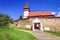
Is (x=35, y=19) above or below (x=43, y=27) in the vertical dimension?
above

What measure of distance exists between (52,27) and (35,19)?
325cm

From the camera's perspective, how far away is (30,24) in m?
23.0

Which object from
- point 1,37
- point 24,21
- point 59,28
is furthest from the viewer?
point 24,21

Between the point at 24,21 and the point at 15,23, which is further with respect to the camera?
the point at 15,23

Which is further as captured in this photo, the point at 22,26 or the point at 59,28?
the point at 22,26

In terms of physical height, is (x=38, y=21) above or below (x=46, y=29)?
above

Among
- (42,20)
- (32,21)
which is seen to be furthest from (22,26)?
(42,20)

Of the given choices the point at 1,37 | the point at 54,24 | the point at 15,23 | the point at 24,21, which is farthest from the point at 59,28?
the point at 1,37

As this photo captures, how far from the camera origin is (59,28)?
2173cm

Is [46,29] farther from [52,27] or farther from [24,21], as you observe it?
[24,21]

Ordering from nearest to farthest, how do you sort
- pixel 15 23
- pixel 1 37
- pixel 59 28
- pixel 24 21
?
1. pixel 1 37
2. pixel 59 28
3. pixel 24 21
4. pixel 15 23

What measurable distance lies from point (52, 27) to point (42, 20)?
2.10m

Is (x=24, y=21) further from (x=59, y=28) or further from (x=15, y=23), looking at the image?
(x=59, y=28)

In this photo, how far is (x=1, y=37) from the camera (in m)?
8.09
